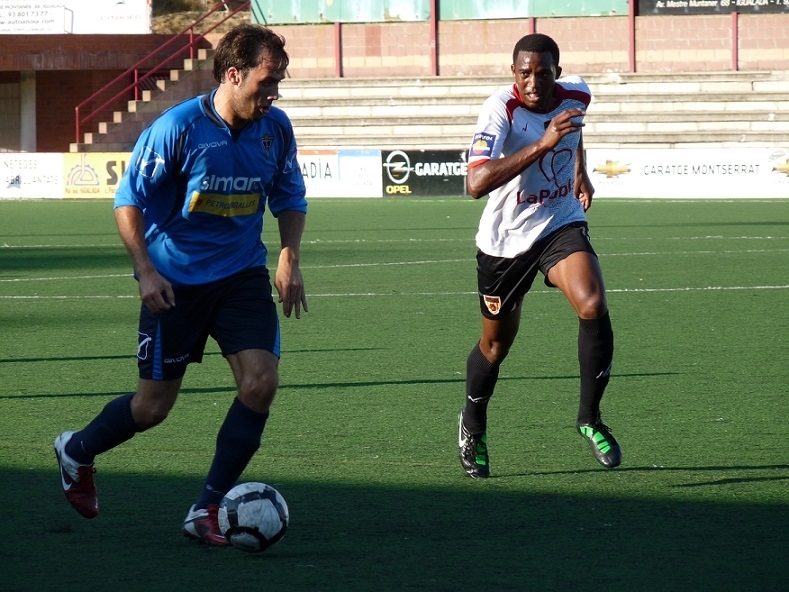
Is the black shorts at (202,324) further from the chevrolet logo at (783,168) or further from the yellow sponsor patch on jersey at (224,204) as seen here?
the chevrolet logo at (783,168)

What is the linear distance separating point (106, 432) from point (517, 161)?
1.96m

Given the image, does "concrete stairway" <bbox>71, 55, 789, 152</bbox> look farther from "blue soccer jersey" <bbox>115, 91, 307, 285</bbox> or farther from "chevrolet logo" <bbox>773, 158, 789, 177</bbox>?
"blue soccer jersey" <bbox>115, 91, 307, 285</bbox>

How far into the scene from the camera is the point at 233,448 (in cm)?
468

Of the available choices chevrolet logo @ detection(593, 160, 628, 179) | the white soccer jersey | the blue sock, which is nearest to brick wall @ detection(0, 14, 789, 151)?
chevrolet logo @ detection(593, 160, 628, 179)

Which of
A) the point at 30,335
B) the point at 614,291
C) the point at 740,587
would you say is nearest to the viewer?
the point at 740,587

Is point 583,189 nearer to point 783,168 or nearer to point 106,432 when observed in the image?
point 106,432

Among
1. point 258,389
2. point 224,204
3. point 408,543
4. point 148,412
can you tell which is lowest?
point 408,543

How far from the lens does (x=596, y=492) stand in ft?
17.5

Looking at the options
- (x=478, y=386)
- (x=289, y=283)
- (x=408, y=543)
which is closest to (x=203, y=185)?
(x=289, y=283)

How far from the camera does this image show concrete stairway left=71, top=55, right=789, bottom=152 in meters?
32.2

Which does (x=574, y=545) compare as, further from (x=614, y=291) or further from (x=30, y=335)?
(x=614, y=291)

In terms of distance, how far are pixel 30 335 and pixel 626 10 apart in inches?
1108

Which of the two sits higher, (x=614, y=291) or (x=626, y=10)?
(x=626, y=10)

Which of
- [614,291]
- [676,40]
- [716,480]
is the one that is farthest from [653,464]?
[676,40]
